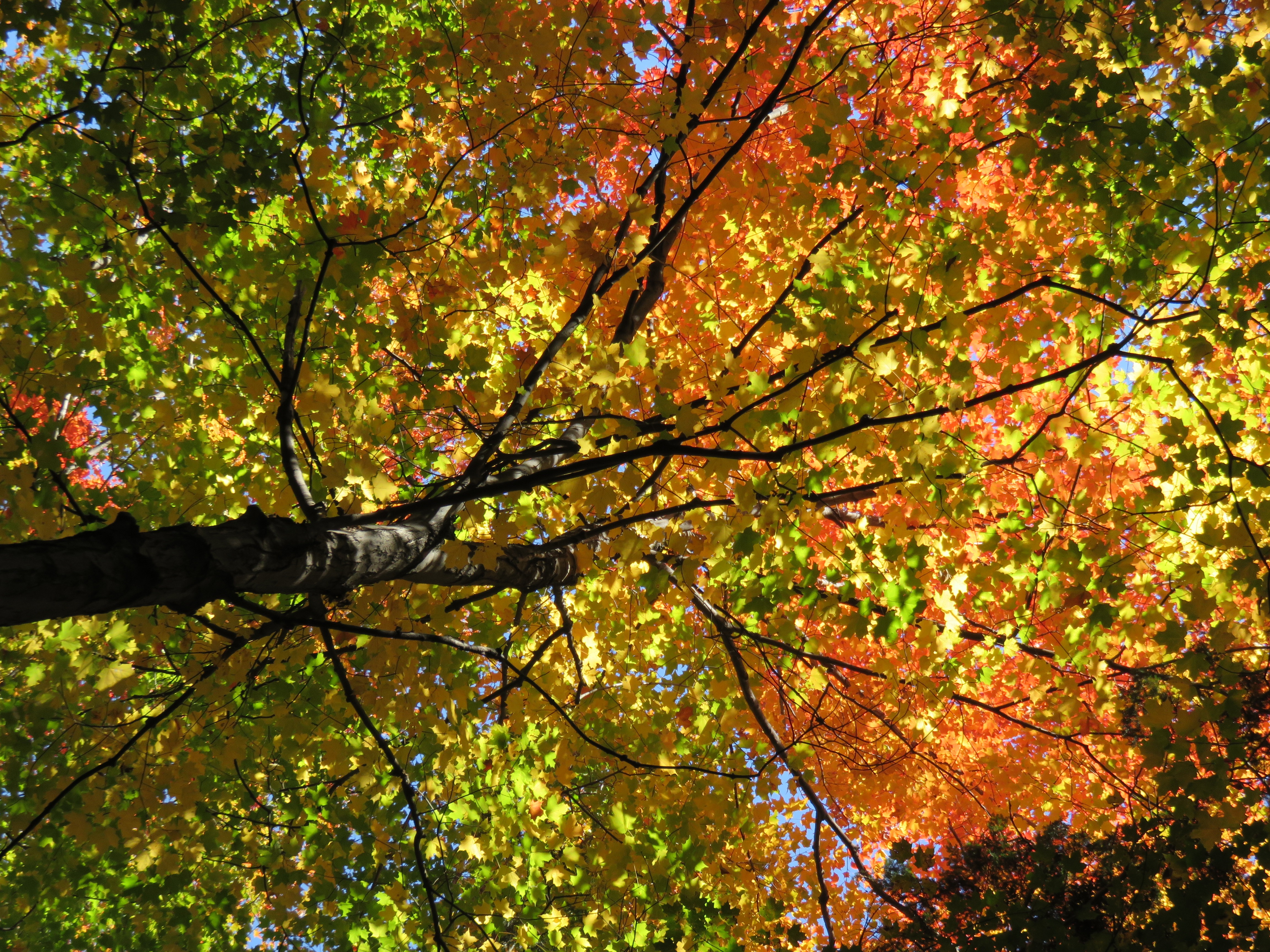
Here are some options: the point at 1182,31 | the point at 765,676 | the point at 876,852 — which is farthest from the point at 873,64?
the point at 876,852

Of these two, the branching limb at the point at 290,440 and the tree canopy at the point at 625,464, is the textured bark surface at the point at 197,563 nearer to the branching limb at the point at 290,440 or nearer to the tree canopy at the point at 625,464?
the tree canopy at the point at 625,464

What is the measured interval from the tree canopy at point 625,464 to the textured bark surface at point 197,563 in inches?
0.7

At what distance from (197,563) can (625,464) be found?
2005mm

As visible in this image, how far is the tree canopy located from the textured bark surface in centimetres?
2

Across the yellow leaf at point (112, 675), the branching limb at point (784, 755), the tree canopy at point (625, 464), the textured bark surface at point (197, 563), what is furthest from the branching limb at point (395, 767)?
the branching limb at point (784, 755)

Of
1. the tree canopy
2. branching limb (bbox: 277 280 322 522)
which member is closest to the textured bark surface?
the tree canopy

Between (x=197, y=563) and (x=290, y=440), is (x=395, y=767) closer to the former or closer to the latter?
(x=290, y=440)

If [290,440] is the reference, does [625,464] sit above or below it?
above

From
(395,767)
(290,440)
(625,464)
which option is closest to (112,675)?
(290,440)

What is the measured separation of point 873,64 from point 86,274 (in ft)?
14.4

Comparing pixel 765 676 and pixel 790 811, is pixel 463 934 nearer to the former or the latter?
pixel 765 676

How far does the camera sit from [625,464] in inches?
129

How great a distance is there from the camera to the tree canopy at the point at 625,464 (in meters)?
2.54

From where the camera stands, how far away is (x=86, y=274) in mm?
3074
